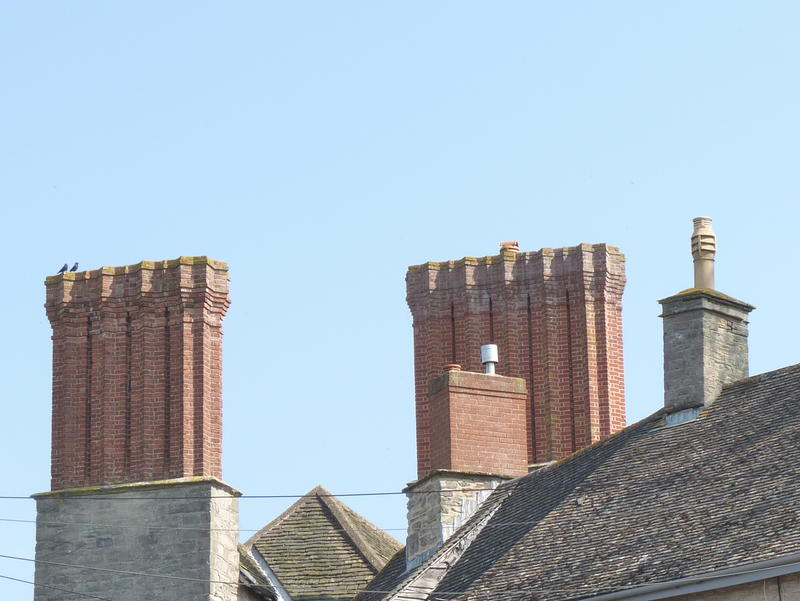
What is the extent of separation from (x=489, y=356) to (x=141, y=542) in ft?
18.0

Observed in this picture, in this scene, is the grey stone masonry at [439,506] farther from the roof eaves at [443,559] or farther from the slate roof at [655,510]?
the slate roof at [655,510]

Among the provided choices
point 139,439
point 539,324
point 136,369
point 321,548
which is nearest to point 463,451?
point 539,324

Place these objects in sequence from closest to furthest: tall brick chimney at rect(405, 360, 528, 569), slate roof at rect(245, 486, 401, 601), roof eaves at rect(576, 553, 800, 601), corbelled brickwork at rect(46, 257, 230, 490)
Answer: roof eaves at rect(576, 553, 800, 601) → tall brick chimney at rect(405, 360, 528, 569) → corbelled brickwork at rect(46, 257, 230, 490) → slate roof at rect(245, 486, 401, 601)

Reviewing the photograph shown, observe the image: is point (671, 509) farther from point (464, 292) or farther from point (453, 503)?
point (464, 292)

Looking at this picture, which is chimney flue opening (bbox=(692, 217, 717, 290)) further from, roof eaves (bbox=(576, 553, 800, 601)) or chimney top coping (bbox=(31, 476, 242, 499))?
chimney top coping (bbox=(31, 476, 242, 499))

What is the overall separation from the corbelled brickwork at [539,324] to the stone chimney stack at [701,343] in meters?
6.19

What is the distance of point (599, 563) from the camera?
23609mm

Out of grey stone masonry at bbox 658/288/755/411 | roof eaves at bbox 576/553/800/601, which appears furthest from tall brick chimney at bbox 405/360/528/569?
roof eaves at bbox 576/553/800/601

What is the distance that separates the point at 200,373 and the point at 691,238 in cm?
777

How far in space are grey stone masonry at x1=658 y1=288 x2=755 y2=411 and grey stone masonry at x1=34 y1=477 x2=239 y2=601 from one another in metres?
7.14

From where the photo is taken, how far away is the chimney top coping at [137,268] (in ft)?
107

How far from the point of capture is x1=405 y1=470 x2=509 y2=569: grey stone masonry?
29422mm

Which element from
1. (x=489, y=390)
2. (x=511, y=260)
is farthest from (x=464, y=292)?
(x=489, y=390)

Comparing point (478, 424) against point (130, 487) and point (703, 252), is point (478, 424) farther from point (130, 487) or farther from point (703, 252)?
point (130, 487)
